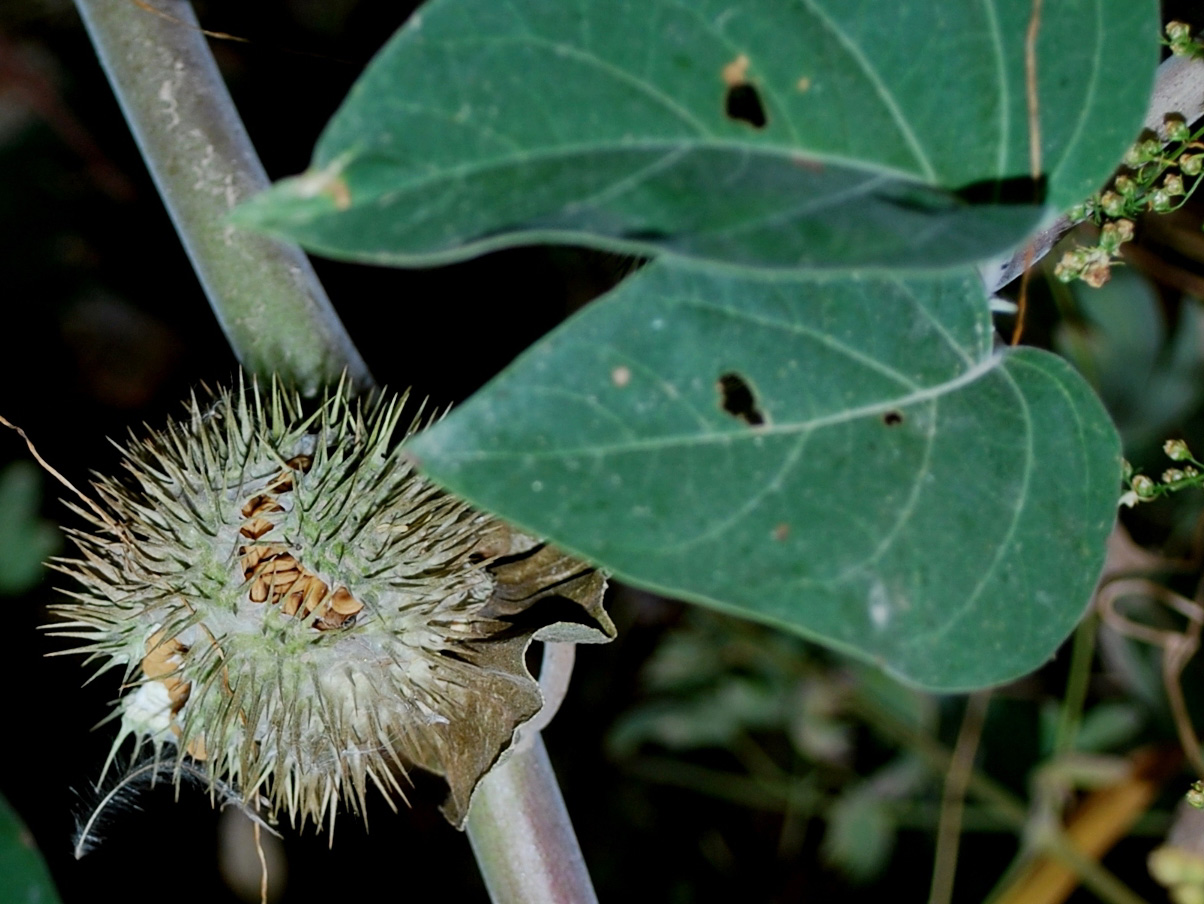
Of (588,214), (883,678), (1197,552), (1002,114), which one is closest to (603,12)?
(588,214)

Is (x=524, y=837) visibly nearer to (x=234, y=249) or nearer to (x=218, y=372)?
(x=234, y=249)

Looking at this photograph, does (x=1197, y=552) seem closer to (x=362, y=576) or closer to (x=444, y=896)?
(x=362, y=576)

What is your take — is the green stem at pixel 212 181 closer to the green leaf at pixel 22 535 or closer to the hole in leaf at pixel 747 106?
the hole in leaf at pixel 747 106

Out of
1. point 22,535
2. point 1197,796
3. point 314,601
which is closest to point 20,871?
point 314,601

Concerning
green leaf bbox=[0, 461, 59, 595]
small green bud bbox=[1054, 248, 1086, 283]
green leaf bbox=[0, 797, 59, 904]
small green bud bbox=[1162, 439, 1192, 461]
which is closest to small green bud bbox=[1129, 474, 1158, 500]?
small green bud bbox=[1162, 439, 1192, 461]

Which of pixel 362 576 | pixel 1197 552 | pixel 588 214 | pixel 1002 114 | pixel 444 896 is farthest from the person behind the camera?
pixel 444 896

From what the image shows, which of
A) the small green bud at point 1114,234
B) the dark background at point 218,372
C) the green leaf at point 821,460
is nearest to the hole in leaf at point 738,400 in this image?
the green leaf at point 821,460

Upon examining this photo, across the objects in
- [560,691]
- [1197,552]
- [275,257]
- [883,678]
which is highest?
[275,257]
